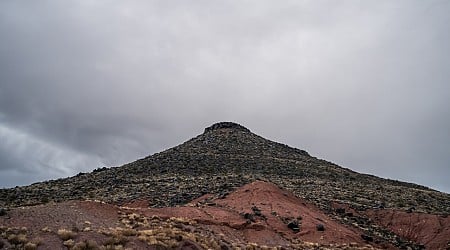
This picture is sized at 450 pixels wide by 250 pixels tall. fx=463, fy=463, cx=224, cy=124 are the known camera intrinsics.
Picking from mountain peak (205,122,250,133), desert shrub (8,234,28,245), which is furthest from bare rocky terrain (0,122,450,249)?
mountain peak (205,122,250,133)

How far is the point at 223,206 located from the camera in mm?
44281

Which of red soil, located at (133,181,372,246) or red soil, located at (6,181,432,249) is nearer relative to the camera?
red soil, located at (6,181,432,249)

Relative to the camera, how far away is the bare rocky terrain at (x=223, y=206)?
25.9 meters

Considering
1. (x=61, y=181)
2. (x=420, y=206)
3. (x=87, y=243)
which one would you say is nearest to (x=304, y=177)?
(x=420, y=206)

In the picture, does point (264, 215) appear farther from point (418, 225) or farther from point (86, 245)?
point (86, 245)

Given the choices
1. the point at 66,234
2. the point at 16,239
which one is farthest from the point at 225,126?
the point at 16,239

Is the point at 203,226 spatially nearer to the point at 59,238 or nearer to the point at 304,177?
the point at 59,238

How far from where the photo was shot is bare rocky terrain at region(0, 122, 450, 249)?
2588cm

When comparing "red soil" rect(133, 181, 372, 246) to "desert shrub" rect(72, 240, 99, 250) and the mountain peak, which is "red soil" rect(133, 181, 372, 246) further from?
the mountain peak

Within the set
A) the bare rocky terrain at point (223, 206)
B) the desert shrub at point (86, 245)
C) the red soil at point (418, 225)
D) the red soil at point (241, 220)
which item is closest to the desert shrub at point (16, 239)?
the bare rocky terrain at point (223, 206)

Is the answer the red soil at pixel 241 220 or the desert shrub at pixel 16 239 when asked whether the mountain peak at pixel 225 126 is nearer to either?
the red soil at pixel 241 220

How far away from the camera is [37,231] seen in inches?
937

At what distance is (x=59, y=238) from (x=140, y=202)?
27819 mm

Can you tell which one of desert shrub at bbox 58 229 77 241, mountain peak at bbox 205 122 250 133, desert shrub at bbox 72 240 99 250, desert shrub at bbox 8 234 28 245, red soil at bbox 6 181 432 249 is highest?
mountain peak at bbox 205 122 250 133
